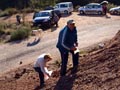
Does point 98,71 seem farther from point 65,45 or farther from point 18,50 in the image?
point 18,50

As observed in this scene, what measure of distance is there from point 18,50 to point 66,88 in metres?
14.8

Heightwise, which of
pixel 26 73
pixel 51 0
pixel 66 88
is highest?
pixel 66 88

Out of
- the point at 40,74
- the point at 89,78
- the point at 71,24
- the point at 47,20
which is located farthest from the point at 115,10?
the point at 89,78

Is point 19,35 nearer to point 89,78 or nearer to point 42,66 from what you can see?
point 42,66

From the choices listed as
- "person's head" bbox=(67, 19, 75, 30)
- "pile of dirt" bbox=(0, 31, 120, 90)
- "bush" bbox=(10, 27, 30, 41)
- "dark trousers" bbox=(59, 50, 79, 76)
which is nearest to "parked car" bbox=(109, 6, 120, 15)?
"bush" bbox=(10, 27, 30, 41)

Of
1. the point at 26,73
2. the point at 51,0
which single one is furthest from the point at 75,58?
the point at 51,0

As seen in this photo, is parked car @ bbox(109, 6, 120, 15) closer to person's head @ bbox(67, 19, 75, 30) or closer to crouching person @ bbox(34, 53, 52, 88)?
crouching person @ bbox(34, 53, 52, 88)

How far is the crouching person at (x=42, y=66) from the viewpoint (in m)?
12.0

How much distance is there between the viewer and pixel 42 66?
12117mm

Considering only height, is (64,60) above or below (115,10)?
above

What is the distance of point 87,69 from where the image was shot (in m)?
11.9

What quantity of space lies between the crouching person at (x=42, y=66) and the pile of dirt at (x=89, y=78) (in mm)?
193

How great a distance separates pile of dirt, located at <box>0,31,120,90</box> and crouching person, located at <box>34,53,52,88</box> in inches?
7.6

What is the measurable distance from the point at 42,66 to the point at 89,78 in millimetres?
1837
